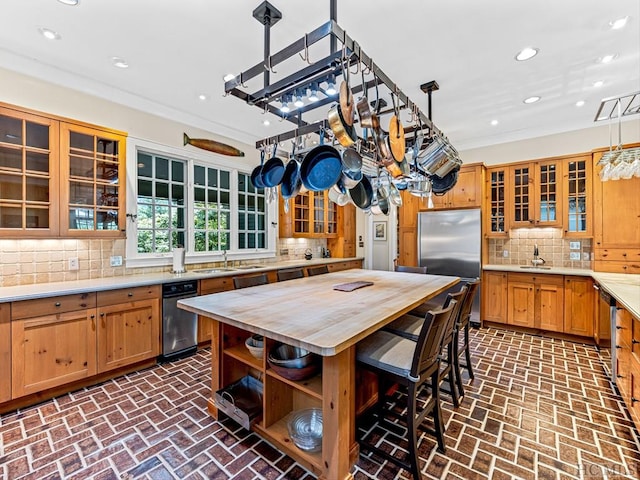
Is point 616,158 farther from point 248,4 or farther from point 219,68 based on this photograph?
point 219,68

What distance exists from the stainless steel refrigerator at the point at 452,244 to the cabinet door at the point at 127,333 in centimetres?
366

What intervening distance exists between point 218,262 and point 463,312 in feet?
10.1

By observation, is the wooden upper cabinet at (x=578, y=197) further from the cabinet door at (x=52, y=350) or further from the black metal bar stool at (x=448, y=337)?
the cabinet door at (x=52, y=350)

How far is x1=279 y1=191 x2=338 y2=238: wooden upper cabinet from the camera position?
16.4ft

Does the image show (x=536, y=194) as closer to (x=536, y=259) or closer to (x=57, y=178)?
(x=536, y=259)

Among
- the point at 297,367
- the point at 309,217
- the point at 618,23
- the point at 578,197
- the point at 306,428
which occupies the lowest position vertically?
the point at 306,428

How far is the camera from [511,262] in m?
4.62

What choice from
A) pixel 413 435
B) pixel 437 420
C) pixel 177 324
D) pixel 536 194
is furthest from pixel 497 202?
pixel 177 324

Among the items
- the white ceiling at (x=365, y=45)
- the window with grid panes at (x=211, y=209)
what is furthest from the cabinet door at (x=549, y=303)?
the window with grid panes at (x=211, y=209)

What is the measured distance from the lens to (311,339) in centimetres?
134

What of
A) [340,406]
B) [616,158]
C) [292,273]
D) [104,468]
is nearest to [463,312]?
[340,406]

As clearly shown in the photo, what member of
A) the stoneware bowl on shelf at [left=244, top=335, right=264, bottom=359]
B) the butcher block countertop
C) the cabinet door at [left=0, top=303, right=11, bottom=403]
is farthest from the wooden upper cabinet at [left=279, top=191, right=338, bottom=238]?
the cabinet door at [left=0, top=303, right=11, bottom=403]

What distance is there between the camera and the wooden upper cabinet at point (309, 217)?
5003 millimetres

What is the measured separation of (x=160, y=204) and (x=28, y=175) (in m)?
1.22
